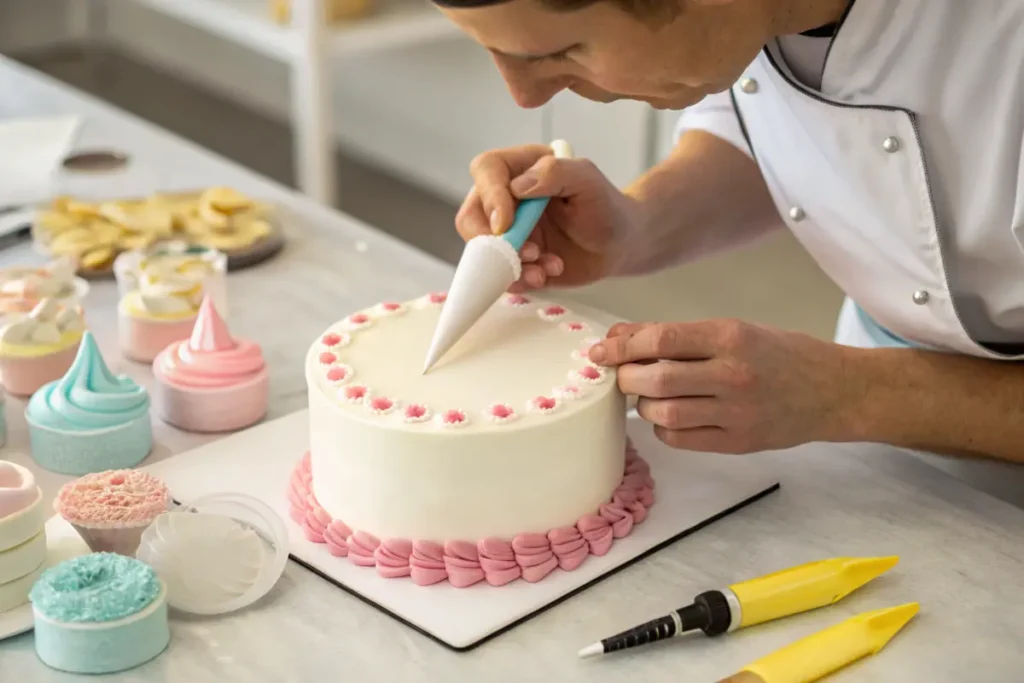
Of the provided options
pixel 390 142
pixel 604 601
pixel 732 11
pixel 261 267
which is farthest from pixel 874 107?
pixel 390 142

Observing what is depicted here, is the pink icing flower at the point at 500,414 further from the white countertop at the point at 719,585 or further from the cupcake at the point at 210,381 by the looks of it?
the cupcake at the point at 210,381

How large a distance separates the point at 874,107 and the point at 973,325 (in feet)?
0.71

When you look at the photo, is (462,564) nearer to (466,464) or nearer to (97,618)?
(466,464)

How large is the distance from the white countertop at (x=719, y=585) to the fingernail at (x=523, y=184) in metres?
0.28

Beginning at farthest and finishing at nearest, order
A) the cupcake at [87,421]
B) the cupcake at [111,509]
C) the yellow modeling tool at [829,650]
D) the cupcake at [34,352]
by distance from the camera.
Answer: the cupcake at [34,352], the cupcake at [87,421], the cupcake at [111,509], the yellow modeling tool at [829,650]

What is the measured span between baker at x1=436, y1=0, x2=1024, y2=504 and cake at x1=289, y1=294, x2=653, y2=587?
0.06 meters

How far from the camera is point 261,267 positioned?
1.55m

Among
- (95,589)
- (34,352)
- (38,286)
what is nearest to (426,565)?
(95,589)

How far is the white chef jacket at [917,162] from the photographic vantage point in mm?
1058

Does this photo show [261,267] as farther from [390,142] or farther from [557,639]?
[390,142]

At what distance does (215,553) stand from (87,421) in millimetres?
222

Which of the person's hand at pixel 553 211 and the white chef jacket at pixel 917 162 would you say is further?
the person's hand at pixel 553 211

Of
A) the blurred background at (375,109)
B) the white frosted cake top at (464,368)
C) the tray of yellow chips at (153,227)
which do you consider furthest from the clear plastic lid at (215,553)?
the blurred background at (375,109)

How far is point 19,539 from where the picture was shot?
0.93 meters
